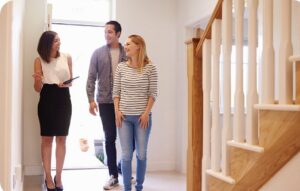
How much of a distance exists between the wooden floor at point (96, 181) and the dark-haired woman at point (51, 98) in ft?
1.08

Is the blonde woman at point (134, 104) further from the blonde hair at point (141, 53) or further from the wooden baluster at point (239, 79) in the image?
the wooden baluster at point (239, 79)

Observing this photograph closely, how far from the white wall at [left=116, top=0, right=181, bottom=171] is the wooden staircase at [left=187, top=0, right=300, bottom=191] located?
1.99m

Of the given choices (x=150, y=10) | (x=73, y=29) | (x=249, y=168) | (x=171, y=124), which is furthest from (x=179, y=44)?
(x=249, y=168)

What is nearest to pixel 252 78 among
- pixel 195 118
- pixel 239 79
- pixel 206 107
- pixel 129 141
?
pixel 239 79

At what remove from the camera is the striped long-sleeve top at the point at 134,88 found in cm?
282

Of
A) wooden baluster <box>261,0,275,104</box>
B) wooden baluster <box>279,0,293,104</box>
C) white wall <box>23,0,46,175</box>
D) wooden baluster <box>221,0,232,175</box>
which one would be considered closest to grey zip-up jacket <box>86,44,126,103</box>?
white wall <box>23,0,46,175</box>

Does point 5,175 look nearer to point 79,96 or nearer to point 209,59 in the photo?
point 209,59

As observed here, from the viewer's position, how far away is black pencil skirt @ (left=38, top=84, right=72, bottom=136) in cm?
302

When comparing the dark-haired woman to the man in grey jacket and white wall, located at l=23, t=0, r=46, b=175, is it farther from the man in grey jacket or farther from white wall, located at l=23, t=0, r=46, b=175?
white wall, located at l=23, t=0, r=46, b=175

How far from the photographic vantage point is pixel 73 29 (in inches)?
173

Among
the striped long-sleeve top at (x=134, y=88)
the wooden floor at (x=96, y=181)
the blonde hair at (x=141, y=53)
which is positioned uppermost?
the blonde hair at (x=141, y=53)

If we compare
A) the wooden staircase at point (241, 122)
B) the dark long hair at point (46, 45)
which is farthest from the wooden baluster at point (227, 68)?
the dark long hair at point (46, 45)

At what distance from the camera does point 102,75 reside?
349 cm

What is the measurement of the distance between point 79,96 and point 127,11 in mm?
1211
